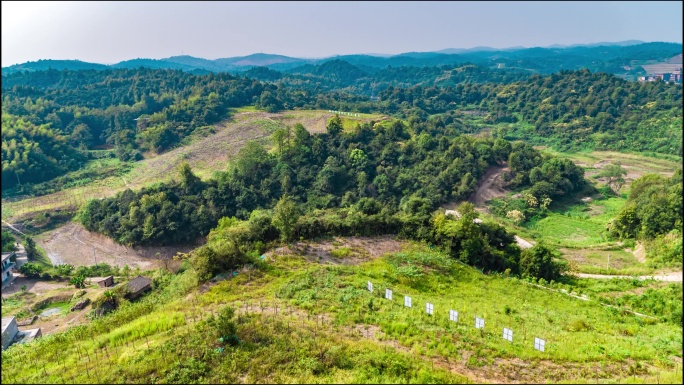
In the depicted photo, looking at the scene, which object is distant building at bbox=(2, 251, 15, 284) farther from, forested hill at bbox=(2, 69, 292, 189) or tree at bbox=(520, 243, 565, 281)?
tree at bbox=(520, 243, 565, 281)

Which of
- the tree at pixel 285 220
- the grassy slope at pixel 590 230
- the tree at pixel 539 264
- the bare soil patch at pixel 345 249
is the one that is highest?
the tree at pixel 285 220

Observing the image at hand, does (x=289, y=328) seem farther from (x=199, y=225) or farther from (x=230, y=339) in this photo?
(x=199, y=225)

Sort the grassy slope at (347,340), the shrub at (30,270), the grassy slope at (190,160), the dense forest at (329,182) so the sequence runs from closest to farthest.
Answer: the grassy slope at (347,340), the shrub at (30,270), the dense forest at (329,182), the grassy slope at (190,160)

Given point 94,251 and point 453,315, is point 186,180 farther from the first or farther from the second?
point 453,315

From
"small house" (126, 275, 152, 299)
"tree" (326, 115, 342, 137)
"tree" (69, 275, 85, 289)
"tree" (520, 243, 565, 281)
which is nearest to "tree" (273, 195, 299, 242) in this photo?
"small house" (126, 275, 152, 299)

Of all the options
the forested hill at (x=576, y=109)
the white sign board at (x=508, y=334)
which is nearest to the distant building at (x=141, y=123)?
the forested hill at (x=576, y=109)

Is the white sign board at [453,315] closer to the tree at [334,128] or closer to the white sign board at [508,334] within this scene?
the white sign board at [508,334]
